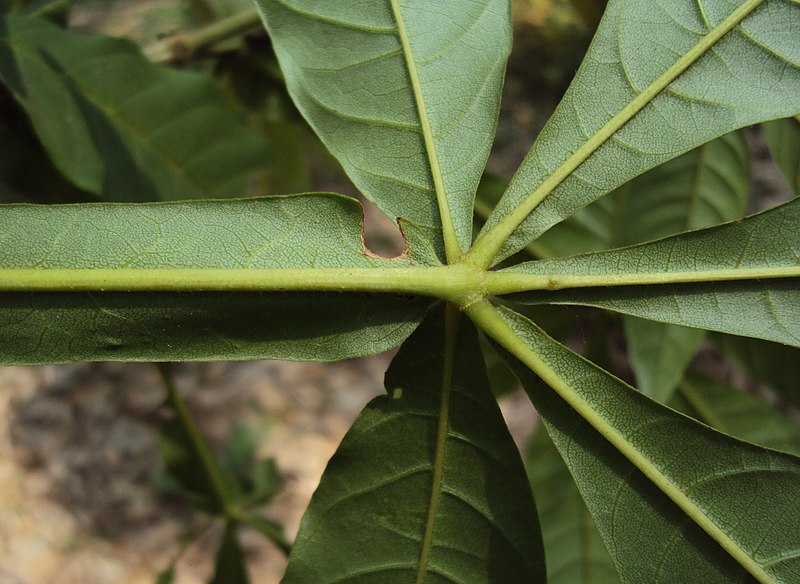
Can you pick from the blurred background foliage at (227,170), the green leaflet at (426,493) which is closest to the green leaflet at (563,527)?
the blurred background foliage at (227,170)

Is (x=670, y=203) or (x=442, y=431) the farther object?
(x=670, y=203)

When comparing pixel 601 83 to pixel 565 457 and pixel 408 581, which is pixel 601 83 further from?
pixel 408 581

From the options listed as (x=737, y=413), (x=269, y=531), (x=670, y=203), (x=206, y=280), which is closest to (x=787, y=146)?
(x=670, y=203)

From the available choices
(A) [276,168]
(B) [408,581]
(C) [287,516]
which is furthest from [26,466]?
(B) [408,581]

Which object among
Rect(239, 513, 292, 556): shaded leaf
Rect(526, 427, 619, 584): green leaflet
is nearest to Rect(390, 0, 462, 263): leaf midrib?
Rect(526, 427, 619, 584): green leaflet

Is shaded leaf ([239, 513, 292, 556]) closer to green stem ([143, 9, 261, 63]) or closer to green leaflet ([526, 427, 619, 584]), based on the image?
green leaflet ([526, 427, 619, 584])

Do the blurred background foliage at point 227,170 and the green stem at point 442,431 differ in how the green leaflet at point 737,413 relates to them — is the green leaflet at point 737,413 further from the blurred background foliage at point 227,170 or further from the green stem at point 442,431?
the green stem at point 442,431

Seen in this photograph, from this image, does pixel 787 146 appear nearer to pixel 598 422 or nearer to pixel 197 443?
pixel 598 422
